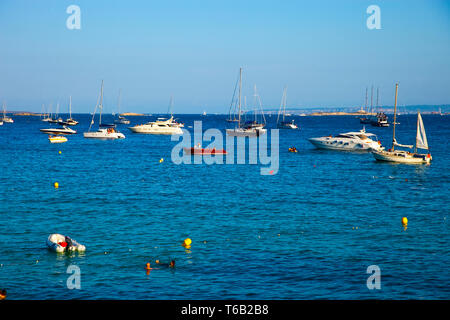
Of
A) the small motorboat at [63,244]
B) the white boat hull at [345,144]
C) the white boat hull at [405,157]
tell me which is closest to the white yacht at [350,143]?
the white boat hull at [345,144]

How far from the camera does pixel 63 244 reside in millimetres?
27688

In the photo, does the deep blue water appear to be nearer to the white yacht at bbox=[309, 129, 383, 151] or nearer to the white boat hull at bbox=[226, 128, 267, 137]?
the white yacht at bbox=[309, 129, 383, 151]

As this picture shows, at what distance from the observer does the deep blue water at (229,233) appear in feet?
76.2

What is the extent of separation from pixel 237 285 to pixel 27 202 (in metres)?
25.6

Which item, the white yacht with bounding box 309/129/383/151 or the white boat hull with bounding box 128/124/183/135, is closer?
the white yacht with bounding box 309/129/383/151

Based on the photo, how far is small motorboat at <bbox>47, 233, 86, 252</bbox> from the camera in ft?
90.6

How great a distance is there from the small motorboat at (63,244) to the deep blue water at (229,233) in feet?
1.56

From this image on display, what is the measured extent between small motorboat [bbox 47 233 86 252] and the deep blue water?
0.47 meters

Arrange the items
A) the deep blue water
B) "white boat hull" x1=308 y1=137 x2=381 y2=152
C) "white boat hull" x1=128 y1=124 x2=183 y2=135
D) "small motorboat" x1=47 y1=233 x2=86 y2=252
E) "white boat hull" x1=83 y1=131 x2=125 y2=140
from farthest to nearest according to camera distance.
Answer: "white boat hull" x1=128 y1=124 x2=183 y2=135
"white boat hull" x1=83 y1=131 x2=125 y2=140
"white boat hull" x1=308 y1=137 x2=381 y2=152
"small motorboat" x1=47 y1=233 x2=86 y2=252
the deep blue water

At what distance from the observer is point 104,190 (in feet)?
161

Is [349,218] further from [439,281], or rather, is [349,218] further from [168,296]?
[168,296]

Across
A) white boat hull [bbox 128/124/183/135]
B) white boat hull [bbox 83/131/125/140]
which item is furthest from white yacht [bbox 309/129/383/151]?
white boat hull [bbox 128/124/183/135]

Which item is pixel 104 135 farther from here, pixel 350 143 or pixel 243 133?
pixel 350 143

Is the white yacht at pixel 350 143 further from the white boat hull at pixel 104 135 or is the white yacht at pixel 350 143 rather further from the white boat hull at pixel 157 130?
the white boat hull at pixel 157 130
